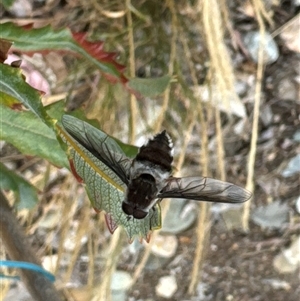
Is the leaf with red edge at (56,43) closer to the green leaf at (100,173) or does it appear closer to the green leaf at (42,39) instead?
the green leaf at (42,39)

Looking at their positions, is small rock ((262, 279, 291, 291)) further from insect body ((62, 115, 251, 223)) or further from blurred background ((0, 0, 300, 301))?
insect body ((62, 115, 251, 223))

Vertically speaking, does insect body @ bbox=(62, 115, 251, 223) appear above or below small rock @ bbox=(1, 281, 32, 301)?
above

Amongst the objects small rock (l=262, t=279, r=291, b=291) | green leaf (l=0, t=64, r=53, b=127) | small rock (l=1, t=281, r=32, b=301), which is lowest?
small rock (l=1, t=281, r=32, b=301)

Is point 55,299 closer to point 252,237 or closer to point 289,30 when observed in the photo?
point 252,237

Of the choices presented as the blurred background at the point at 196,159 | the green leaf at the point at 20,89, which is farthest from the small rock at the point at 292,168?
the green leaf at the point at 20,89

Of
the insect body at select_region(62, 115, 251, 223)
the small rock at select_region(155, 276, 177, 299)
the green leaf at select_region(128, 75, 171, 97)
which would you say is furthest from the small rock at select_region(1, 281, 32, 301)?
the insect body at select_region(62, 115, 251, 223)

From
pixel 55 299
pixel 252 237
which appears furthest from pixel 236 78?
pixel 55 299
